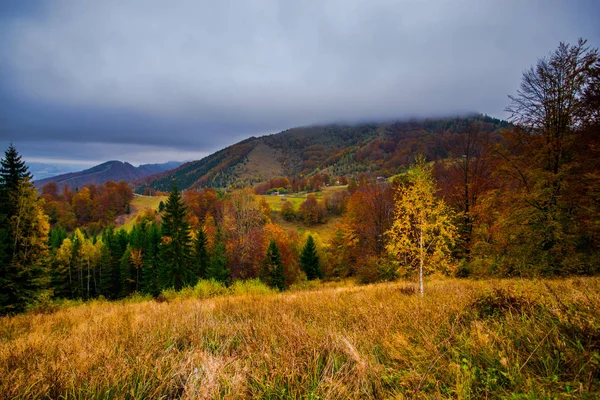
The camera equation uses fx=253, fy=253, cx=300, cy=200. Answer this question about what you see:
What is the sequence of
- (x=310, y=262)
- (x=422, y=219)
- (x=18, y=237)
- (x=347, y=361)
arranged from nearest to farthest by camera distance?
(x=347, y=361)
(x=422, y=219)
(x=18, y=237)
(x=310, y=262)

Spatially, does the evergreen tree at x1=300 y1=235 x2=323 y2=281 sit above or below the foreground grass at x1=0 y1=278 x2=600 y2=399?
below

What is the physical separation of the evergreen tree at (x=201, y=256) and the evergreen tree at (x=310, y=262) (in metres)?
17.0

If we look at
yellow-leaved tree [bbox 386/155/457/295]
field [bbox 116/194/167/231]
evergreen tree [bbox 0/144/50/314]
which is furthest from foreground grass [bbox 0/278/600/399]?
field [bbox 116/194/167/231]

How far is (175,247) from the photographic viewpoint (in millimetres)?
33281

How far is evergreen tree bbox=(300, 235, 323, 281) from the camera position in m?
46.9

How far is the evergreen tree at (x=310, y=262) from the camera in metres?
46.9

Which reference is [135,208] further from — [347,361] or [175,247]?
[347,361]

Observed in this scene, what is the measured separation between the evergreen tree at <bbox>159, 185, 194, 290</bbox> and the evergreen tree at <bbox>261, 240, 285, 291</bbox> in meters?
9.93

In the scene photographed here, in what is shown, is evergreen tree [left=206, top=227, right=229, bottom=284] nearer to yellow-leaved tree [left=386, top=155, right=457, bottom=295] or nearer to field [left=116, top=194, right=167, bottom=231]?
yellow-leaved tree [left=386, top=155, right=457, bottom=295]

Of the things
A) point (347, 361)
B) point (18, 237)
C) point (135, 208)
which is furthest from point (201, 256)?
point (135, 208)

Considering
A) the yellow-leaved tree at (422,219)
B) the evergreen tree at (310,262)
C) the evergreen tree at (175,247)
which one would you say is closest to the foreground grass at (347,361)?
the yellow-leaved tree at (422,219)

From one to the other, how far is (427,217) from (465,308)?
715cm

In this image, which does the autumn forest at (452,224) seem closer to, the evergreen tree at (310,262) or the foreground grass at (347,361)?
the foreground grass at (347,361)

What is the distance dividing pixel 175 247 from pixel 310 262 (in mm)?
23824
